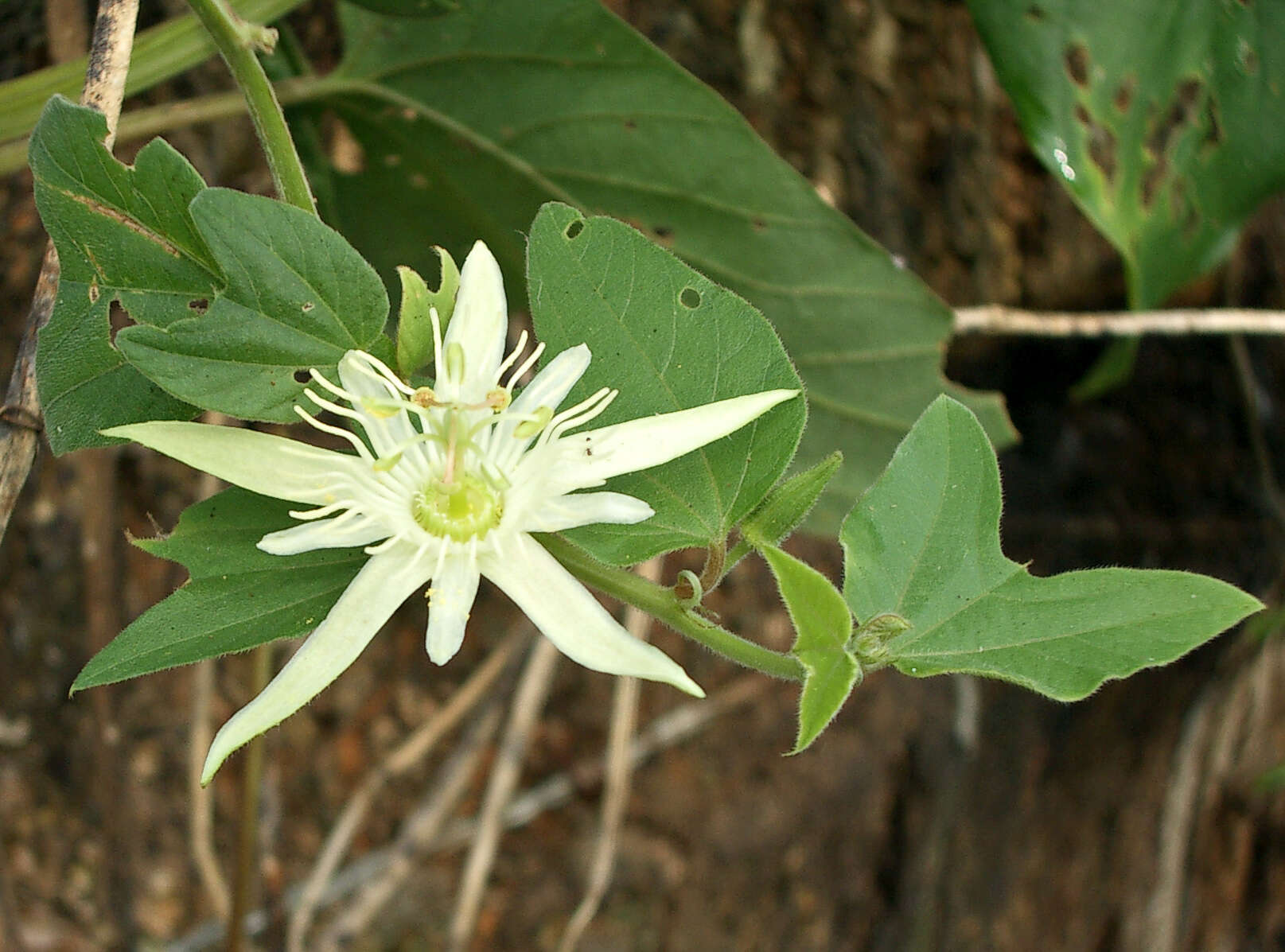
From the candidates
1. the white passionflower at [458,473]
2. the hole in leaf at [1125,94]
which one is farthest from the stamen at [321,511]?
the hole in leaf at [1125,94]

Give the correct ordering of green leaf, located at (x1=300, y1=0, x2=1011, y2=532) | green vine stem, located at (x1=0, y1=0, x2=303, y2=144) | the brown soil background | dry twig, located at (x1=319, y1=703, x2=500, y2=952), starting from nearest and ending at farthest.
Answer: green vine stem, located at (x1=0, y1=0, x2=303, y2=144)
green leaf, located at (x1=300, y1=0, x2=1011, y2=532)
the brown soil background
dry twig, located at (x1=319, y1=703, x2=500, y2=952)

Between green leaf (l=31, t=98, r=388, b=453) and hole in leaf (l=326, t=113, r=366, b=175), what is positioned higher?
hole in leaf (l=326, t=113, r=366, b=175)

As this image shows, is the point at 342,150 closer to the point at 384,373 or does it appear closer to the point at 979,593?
the point at 384,373

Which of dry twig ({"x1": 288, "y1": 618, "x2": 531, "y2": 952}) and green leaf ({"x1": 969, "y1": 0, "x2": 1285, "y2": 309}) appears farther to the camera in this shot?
dry twig ({"x1": 288, "y1": 618, "x2": 531, "y2": 952})

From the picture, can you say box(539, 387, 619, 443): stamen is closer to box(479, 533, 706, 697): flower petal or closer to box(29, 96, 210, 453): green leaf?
box(479, 533, 706, 697): flower petal

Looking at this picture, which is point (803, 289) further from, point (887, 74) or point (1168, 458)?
point (1168, 458)

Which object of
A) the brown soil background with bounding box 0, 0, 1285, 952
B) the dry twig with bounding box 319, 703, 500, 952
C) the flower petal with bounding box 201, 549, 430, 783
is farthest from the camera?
the dry twig with bounding box 319, 703, 500, 952

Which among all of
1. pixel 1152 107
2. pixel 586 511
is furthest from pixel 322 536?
pixel 1152 107

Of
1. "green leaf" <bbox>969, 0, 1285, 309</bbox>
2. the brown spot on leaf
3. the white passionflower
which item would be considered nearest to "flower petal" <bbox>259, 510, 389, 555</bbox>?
the white passionflower
